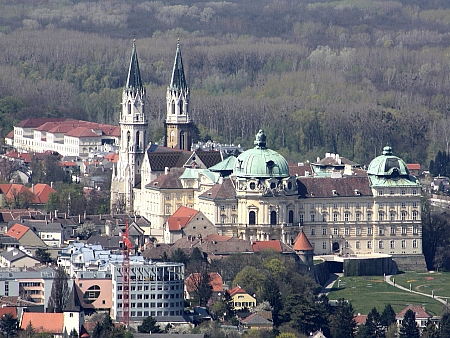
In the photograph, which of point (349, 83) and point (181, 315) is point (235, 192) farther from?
point (349, 83)

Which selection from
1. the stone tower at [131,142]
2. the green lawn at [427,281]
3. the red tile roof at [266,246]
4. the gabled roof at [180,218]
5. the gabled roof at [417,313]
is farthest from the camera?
the stone tower at [131,142]

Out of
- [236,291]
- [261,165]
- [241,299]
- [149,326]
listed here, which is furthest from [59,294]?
[261,165]

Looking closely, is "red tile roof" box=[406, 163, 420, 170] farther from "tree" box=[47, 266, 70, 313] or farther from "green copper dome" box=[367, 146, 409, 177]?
"tree" box=[47, 266, 70, 313]

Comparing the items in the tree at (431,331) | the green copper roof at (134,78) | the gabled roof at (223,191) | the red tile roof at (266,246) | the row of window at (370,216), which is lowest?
the tree at (431,331)

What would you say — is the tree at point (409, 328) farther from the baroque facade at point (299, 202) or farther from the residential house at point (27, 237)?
the residential house at point (27, 237)

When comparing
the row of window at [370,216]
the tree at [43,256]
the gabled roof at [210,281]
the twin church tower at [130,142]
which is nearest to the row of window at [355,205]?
the row of window at [370,216]

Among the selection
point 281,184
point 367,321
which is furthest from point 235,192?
point 367,321
